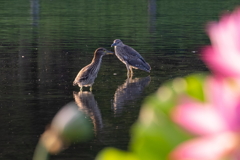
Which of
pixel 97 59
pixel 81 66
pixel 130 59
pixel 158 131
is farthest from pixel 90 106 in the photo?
pixel 158 131

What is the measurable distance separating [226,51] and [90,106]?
1069cm

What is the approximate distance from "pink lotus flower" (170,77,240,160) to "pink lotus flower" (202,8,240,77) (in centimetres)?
2

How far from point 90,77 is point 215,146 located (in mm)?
12207

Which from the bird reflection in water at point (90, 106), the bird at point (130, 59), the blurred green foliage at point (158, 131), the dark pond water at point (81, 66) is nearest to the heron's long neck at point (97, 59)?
the dark pond water at point (81, 66)

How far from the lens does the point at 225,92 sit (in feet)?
2.02

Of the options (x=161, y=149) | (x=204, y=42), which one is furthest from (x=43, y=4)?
(x=161, y=149)

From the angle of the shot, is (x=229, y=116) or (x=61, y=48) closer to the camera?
(x=229, y=116)

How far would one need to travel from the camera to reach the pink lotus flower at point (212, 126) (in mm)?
579

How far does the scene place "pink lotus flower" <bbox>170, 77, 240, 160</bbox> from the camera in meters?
0.58

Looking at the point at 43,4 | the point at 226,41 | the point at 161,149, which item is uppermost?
the point at 226,41

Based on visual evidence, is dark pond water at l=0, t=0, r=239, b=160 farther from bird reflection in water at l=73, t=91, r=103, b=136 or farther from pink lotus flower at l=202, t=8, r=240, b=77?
pink lotus flower at l=202, t=8, r=240, b=77

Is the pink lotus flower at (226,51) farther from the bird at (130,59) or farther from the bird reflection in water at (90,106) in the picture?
the bird at (130,59)

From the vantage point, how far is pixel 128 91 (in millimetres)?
12867

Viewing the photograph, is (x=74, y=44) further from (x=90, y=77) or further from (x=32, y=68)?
(x=90, y=77)
